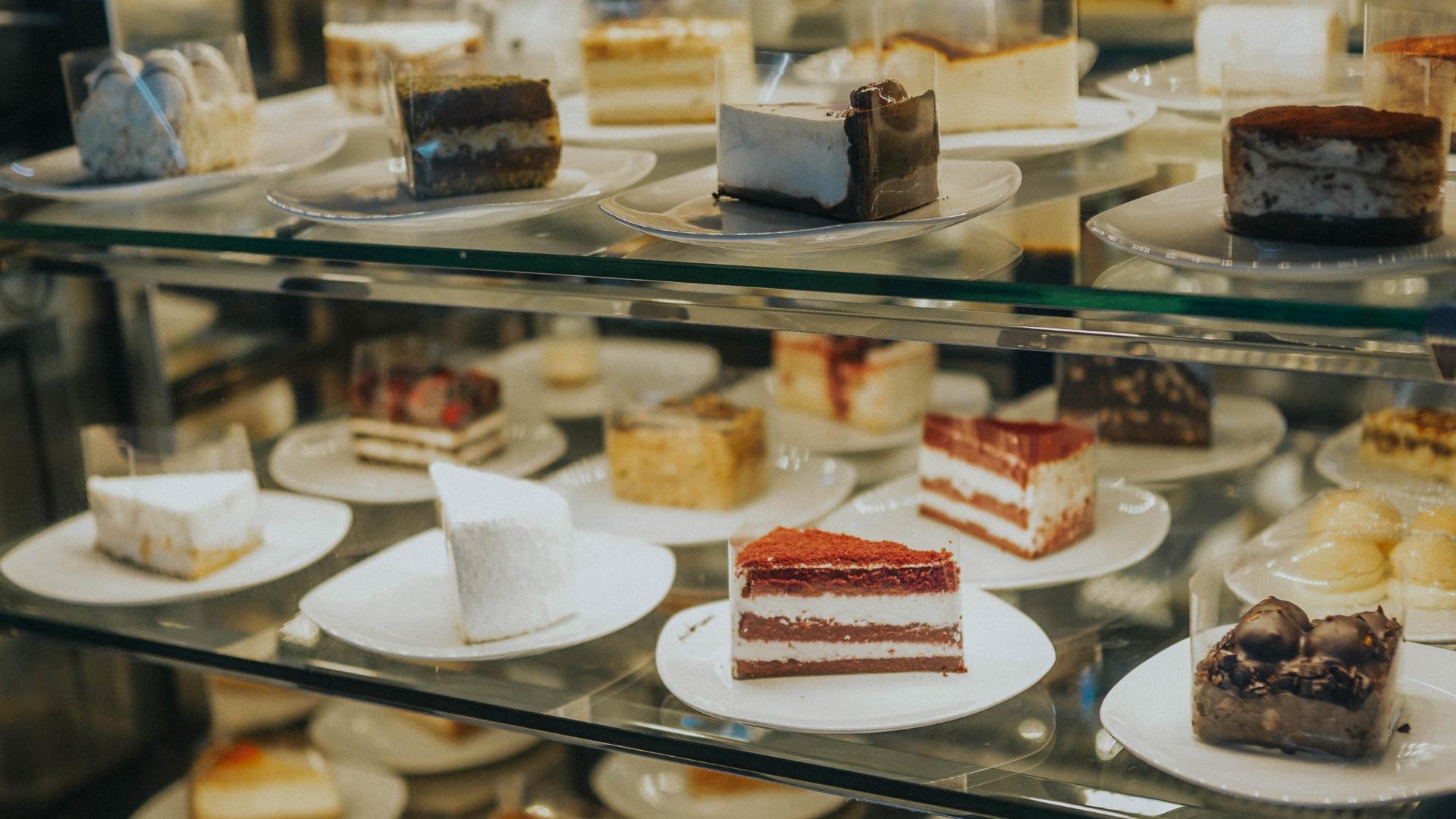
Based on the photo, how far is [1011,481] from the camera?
165cm

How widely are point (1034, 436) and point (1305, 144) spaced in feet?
2.41

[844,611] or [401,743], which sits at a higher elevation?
[844,611]

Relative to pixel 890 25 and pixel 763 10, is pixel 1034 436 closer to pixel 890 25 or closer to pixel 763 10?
pixel 890 25

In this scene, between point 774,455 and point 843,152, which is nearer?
point 843,152

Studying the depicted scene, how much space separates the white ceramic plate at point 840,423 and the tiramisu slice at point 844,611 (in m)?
0.52

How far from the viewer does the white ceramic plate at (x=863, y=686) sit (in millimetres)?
1280

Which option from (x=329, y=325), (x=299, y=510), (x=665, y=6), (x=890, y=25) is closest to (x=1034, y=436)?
(x=890, y=25)

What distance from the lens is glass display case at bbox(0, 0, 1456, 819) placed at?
1102 mm

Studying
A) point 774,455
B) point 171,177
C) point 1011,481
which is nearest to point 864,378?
point 774,455

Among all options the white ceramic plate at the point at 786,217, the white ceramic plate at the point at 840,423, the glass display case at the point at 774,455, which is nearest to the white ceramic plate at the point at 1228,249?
the glass display case at the point at 774,455

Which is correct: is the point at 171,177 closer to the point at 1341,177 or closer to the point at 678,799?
the point at 678,799

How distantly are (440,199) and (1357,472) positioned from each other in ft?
3.65

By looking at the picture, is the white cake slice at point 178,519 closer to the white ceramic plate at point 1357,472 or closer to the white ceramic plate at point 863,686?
the white ceramic plate at point 863,686

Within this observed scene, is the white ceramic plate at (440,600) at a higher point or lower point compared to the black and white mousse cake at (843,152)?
lower
